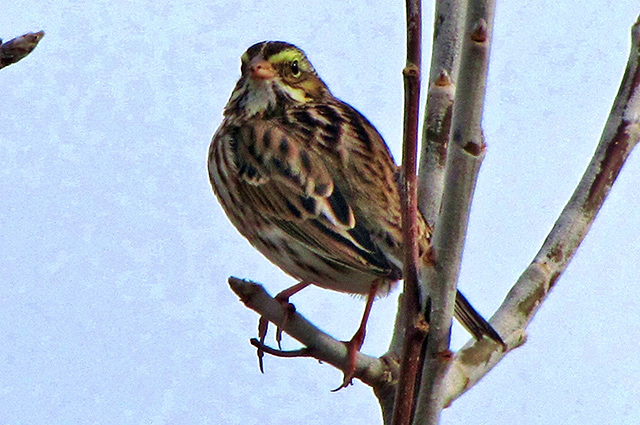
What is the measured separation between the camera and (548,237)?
4.91 metres

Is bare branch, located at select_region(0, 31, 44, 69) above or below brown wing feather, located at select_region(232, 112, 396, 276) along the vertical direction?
above

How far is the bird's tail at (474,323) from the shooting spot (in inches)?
174

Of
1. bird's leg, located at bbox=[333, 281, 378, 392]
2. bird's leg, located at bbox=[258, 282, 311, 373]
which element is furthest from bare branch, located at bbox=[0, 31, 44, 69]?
bird's leg, located at bbox=[333, 281, 378, 392]

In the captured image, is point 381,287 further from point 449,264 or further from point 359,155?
point 449,264

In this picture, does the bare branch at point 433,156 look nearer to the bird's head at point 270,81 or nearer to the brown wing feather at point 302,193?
the brown wing feather at point 302,193

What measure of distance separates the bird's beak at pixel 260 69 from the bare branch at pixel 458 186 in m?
3.88

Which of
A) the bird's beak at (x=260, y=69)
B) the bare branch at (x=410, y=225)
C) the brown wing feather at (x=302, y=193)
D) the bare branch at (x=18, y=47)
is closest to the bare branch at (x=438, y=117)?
the brown wing feather at (x=302, y=193)

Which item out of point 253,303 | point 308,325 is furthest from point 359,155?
point 253,303

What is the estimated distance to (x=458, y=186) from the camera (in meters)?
2.97

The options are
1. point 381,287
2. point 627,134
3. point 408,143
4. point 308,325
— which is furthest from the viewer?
point 381,287

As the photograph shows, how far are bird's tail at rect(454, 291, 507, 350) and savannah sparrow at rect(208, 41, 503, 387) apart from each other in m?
0.09

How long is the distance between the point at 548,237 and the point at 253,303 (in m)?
1.92

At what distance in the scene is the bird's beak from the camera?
22.3 feet

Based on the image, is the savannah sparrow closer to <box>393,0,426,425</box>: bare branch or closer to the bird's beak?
the bird's beak
